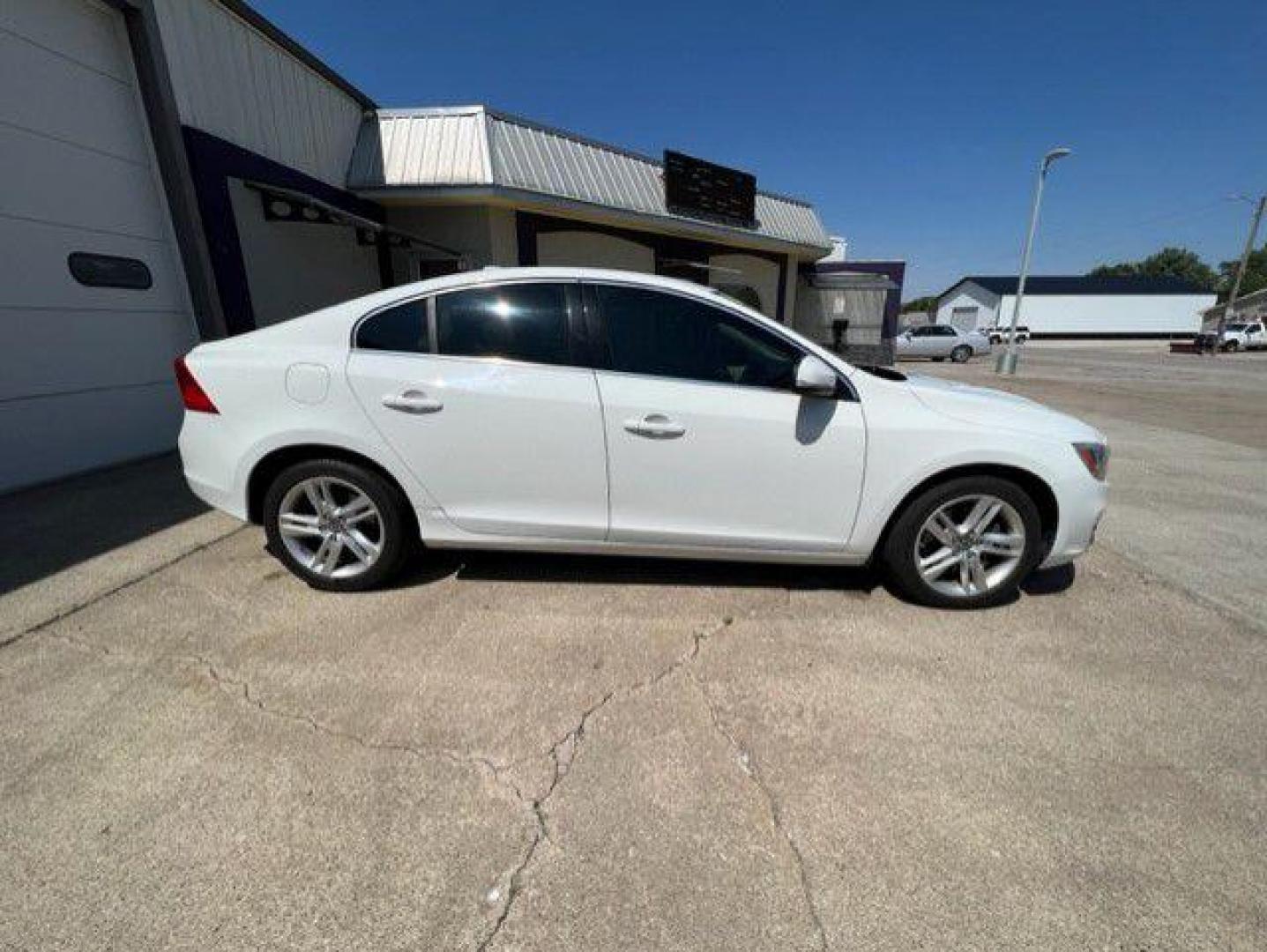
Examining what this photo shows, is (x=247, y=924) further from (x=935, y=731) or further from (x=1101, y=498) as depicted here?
(x=1101, y=498)

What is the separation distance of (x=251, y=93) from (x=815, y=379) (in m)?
7.54

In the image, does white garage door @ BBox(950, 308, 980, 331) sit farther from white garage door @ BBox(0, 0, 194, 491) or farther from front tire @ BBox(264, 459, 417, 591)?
front tire @ BBox(264, 459, 417, 591)

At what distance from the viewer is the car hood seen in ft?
8.78

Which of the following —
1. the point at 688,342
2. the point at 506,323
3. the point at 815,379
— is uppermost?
Answer: the point at 506,323

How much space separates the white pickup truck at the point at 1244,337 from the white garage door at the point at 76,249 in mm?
48951

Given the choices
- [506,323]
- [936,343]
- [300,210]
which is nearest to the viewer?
[506,323]

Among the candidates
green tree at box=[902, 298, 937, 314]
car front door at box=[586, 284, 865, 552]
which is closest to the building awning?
car front door at box=[586, 284, 865, 552]

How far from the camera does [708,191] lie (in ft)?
38.4

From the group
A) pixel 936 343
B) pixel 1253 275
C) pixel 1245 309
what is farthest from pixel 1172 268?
pixel 936 343

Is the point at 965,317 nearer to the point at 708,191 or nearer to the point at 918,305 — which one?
the point at 918,305

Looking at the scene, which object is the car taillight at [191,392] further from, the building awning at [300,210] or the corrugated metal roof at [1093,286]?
the corrugated metal roof at [1093,286]

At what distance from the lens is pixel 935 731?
206 centimetres

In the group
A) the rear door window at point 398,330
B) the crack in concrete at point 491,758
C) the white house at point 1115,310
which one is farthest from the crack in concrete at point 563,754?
the white house at point 1115,310

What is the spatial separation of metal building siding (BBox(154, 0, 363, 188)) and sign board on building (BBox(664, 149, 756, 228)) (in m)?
5.81
